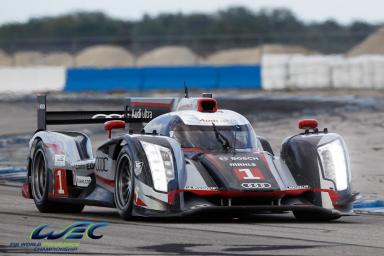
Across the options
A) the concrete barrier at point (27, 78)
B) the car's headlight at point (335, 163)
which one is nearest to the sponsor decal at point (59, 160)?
the car's headlight at point (335, 163)

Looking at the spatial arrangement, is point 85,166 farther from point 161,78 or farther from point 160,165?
point 161,78

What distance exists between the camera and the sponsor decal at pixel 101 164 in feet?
41.6

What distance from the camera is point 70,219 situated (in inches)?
488

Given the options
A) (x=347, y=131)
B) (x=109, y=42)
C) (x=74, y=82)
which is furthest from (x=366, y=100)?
(x=109, y=42)

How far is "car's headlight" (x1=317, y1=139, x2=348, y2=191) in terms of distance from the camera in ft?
40.2

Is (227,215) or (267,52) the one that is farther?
(267,52)

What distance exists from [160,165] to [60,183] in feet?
7.39

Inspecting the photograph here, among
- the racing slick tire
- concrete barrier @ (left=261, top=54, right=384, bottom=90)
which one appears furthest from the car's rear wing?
concrete barrier @ (left=261, top=54, right=384, bottom=90)

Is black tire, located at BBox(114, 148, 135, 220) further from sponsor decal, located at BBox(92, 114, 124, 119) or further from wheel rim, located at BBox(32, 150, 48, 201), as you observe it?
sponsor decal, located at BBox(92, 114, 124, 119)

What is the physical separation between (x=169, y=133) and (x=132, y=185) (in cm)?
103

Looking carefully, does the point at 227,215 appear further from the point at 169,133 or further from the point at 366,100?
the point at 366,100

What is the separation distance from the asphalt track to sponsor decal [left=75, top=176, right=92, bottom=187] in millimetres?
355

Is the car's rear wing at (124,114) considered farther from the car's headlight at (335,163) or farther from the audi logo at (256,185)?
the audi logo at (256,185)

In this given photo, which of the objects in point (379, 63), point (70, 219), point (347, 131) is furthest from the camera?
point (379, 63)
